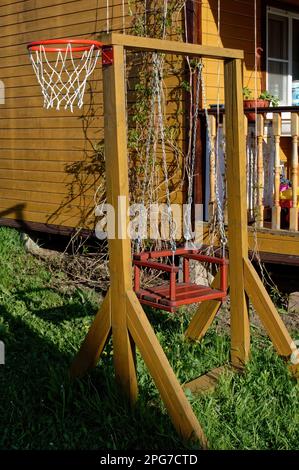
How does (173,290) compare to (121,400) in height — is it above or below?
above

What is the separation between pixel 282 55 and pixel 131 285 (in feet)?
20.1

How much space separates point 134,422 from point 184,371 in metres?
Answer: 0.93

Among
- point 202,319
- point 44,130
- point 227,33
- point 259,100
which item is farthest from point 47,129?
point 202,319

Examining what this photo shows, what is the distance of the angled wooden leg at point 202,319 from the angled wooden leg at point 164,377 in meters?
1.16

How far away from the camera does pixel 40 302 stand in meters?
6.93

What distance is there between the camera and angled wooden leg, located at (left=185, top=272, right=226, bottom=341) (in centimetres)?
530

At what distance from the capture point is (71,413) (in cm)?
451

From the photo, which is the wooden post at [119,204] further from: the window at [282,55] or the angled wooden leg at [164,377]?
the window at [282,55]

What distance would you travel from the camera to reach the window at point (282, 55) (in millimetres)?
9336

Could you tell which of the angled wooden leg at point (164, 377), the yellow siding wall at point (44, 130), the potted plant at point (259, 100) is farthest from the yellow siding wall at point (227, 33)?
the angled wooden leg at point (164, 377)

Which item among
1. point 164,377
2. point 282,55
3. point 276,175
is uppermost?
point 282,55

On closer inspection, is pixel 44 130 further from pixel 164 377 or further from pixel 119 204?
pixel 164 377
